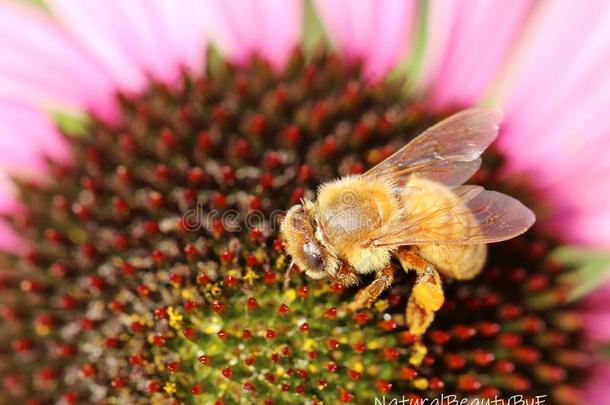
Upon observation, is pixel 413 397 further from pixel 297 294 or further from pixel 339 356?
pixel 297 294

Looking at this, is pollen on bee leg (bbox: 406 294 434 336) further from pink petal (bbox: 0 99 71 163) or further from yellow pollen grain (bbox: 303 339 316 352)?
pink petal (bbox: 0 99 71 163)

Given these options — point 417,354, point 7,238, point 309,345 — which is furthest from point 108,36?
point 417,354

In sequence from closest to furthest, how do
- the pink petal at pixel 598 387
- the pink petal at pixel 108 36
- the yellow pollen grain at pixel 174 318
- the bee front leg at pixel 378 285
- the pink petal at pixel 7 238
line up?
the bee front leg at pixel 378 285, the yellow pollen grain at pixel 174 318, the pink petal at pixel 598 387, the pink petal at pixel 7 238, the pink petal at pixel 108 36

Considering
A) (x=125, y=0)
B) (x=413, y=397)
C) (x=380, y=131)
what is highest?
(x=125, y=0)

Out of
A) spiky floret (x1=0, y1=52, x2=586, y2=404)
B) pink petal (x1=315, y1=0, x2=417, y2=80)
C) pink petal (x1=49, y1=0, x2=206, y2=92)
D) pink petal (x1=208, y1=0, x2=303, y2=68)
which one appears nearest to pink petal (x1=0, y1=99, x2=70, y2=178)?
spiky floret (x1=0, y1=52, x2=586, y2=404)

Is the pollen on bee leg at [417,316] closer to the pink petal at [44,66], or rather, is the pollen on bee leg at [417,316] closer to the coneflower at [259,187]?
the coneflower at [259,187]

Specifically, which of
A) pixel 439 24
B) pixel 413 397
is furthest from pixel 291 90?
pixel 413 397

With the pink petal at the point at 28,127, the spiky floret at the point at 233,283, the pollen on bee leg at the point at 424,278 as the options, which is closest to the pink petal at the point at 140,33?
the spiky floret at the point at 233,283
